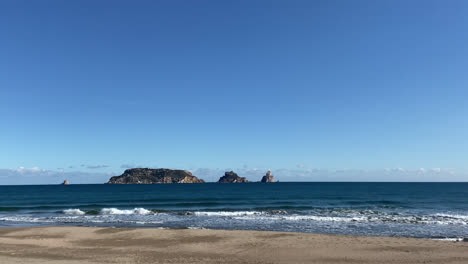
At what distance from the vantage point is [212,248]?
628 inches

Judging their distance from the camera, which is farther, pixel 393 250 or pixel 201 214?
pixel 201 214

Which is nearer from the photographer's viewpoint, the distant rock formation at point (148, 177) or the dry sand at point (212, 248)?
the dry sand at point (212, 248)

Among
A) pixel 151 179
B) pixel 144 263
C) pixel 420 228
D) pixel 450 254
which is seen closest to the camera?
pixel 144 263

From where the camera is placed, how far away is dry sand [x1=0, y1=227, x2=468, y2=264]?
45.0ft

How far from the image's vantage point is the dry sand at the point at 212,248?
1372cm

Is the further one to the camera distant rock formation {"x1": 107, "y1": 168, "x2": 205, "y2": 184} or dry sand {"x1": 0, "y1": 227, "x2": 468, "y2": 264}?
distant rock formation {"x1": 107, "y1": 168, "x2": 205, "y2": 184}

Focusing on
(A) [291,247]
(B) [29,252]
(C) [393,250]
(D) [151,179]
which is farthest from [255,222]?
(D) [151,179]

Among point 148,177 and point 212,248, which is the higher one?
point 148,177

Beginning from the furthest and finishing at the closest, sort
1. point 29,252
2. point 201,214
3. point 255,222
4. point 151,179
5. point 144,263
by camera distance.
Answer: point 151,179 < point 201,214 < point 255,222 < point 29,252 < point 144,263

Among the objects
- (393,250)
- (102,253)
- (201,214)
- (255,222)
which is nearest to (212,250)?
(102,253)

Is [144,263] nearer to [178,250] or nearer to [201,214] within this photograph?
[178,250]

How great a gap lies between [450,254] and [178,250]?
1354 centimetres

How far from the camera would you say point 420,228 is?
22.5m

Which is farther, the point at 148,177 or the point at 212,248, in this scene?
the point at 148,177
